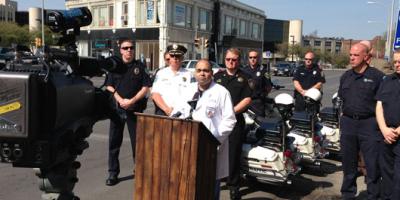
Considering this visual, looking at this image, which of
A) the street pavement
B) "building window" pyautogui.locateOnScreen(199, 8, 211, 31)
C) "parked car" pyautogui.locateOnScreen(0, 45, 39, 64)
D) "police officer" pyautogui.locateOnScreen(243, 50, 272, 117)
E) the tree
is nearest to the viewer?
"parked car" pyautogui.locateOnScreen(0, 45, 39, 64)

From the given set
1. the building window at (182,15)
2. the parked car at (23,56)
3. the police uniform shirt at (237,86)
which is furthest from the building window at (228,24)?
the parked car at (23,56)

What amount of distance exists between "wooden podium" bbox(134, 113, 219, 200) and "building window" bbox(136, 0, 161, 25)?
44.9 meters

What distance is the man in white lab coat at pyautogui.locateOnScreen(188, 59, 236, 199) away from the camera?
411 centimetres

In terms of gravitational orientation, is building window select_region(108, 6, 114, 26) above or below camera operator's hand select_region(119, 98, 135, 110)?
above

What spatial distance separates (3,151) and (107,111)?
852 millimetres

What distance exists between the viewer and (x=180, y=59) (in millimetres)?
5484

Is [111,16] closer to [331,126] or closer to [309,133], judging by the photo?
[331,126]

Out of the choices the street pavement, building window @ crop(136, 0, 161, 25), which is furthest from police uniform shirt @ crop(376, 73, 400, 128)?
building window @ crop(136, 0, 161, 25)

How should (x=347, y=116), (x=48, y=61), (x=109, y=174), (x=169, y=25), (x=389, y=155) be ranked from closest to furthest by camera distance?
1. (x=48, y=61)
2. (x=389, y=155)
3. (x=347, y=116)
4. (x=109, y=174)
5. (x=169, y=25)

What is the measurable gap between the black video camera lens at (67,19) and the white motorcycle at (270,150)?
3180 millimetres

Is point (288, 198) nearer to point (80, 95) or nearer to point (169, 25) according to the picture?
point (80, 95)

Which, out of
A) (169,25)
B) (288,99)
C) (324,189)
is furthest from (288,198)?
(169,25)

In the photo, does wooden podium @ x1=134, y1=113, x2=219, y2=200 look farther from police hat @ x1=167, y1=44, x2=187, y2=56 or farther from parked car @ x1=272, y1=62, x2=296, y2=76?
parked car @ x1=272, y1=62, x2=296, y2=76

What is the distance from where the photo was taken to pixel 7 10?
96188mm
